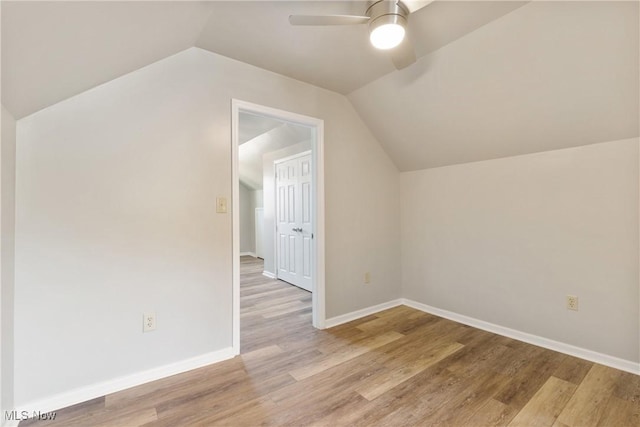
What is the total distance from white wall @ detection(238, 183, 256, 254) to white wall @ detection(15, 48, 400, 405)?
514 cm

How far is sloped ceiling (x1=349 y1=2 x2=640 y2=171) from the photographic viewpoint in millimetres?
1610

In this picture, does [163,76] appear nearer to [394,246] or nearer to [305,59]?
[305,59]

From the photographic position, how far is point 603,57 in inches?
65.7

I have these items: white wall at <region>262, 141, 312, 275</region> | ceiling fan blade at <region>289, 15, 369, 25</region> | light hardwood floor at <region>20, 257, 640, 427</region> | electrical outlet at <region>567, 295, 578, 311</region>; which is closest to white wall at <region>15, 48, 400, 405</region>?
light hardwood floor at <region>20, 257, 640, 427</region>

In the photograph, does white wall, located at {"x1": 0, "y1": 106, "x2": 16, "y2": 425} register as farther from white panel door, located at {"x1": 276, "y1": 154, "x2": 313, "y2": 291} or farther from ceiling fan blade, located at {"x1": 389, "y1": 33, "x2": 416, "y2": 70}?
white panel door, located at {"x1": 276, "y1": 154, "x2": 313, "y2": 291}

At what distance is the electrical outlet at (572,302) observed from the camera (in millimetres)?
2166

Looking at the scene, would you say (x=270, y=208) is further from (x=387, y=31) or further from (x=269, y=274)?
(x=387, y=31)

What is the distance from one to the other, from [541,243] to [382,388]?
175cm

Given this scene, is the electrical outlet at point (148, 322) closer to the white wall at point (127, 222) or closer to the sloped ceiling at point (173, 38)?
the white wall at point (127, 222)

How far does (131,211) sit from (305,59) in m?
1.66

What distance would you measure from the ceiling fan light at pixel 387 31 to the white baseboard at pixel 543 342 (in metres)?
2.52

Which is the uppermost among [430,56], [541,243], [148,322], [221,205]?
[430,56]

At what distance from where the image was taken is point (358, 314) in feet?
9.78

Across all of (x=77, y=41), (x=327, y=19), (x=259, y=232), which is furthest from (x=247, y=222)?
(x=327, y=19)
